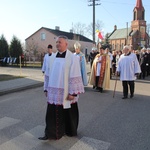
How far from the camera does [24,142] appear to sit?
433cm

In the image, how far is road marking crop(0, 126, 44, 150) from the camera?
4.11 m

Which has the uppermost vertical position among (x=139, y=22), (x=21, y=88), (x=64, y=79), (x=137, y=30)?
(x=139, y=22)

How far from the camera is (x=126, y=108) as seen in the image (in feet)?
23.0

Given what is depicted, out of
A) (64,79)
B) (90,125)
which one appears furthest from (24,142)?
(90,125)

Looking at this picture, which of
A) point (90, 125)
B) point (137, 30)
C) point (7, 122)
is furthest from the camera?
point (137, 30)

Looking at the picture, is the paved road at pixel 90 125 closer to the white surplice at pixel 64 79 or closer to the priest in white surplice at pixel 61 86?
the priest in white surplice at pixel 61 86

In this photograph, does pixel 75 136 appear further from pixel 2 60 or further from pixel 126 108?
pixel 2 60

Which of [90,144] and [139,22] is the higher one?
[139,22]

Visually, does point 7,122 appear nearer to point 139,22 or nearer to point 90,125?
point 90,125

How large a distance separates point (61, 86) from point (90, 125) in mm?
1590

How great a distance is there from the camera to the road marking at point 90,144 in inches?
161

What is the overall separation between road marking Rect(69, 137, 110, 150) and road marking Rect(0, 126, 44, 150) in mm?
752

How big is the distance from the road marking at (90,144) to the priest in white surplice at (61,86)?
41 centimetres

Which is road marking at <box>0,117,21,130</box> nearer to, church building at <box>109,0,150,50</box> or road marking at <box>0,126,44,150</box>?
road marking at <box>0,126,44,150</box>
